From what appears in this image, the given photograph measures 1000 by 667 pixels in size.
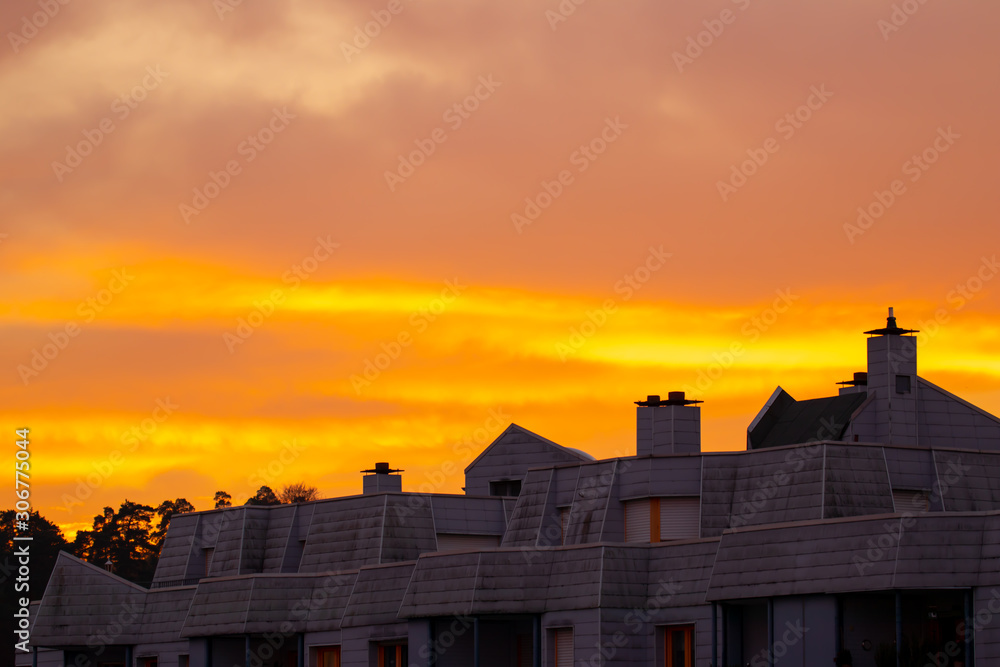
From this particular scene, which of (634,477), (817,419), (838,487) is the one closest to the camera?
(838,487)

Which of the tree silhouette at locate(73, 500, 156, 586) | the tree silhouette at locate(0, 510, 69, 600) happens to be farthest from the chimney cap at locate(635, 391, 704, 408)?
the tree silhouette at locate(73, 500, 156, 586)

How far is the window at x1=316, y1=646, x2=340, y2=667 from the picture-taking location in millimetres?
55906

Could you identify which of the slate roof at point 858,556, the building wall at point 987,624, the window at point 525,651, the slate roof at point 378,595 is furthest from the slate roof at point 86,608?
the building wall at point 987,624

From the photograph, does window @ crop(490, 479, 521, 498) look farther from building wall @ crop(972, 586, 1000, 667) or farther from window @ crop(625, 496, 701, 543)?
building wall @ crop(972, 586, 1000, 667)

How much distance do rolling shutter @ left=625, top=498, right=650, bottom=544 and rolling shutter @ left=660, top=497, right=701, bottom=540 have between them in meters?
0.52

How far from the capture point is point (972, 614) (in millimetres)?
38625

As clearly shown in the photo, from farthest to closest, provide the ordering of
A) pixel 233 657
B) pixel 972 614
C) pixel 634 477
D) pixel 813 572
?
pixel 233 657 → pixel 634 477 → pixel 813 572 → pixel 972 614

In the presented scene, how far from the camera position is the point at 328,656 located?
185 ft

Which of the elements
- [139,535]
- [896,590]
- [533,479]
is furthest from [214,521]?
[139,535]

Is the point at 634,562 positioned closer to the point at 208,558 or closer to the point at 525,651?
the point at 525,651

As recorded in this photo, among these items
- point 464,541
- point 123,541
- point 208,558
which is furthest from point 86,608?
point 123,541

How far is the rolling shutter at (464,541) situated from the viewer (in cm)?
5944

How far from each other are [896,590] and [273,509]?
30874 millimetres

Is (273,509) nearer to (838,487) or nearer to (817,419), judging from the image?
(817,419)
